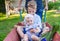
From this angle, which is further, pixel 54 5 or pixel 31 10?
pixel 54 5

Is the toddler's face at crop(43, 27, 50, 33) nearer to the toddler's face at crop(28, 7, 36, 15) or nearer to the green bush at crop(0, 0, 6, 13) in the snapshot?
the toddler's face at crop(28, 7, 36, 15)

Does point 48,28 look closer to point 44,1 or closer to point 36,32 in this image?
point 36,32

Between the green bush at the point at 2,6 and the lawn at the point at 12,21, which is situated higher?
the green bush at the point at 2,6

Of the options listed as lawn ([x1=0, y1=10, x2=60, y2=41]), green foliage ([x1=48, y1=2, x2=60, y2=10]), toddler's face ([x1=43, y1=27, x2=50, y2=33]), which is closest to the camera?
toddler's face ([x1=43, y1=27, x2=50, y2=33])

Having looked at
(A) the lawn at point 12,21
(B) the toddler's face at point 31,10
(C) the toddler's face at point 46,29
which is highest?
(B) the toddler's face at point 31,10

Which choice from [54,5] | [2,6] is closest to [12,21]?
[2,6]

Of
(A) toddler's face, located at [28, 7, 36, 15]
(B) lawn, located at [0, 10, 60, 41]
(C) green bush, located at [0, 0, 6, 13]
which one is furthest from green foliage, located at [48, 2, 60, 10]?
(A) toddler's face, located at [28, 7, 36, 15]

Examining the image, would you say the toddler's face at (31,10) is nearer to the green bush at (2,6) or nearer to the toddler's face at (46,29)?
the toddler's face at (46,29)

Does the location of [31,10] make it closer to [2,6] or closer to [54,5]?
[54,5]

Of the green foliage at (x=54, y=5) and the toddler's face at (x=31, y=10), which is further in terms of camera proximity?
the green foliage at (x=54, y=5)

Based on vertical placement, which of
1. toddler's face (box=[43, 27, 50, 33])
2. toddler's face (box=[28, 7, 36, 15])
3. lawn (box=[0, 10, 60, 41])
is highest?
toddler's face (box=[28, 7, 36, 15])

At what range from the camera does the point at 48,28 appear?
3.46 m

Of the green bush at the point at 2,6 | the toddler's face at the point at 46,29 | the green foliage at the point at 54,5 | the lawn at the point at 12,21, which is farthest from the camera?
the green bush at the point at 2,6

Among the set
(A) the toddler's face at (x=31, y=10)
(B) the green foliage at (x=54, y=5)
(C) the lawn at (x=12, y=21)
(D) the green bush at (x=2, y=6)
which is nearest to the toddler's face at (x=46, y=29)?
(A) the toddler's face at (x=31, y=10)
